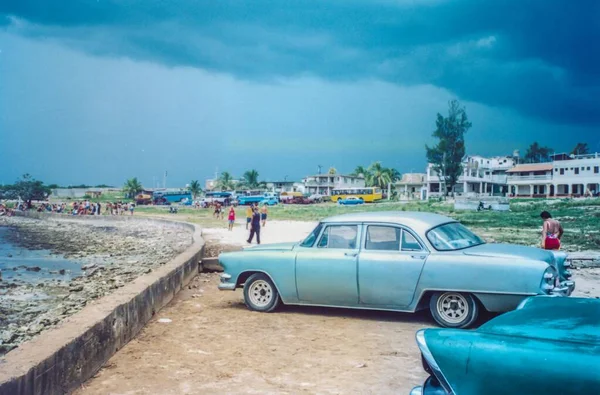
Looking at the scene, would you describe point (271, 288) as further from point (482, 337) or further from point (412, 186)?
point (412, 186)

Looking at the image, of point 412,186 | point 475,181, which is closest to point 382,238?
point 475,181

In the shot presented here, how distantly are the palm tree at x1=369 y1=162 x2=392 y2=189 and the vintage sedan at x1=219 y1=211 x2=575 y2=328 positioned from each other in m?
91.2

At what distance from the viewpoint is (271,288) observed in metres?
7.12

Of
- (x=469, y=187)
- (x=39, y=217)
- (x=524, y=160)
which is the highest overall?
(x=524, y=160)

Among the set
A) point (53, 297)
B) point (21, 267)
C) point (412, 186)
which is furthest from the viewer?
point (412, 186)

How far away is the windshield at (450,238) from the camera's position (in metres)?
6.24

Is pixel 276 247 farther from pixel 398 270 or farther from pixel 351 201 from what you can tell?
pixel 351 201

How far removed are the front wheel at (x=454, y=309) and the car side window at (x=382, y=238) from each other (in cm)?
77

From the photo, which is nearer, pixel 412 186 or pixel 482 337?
pixel 482 337

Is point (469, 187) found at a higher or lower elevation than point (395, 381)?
higher

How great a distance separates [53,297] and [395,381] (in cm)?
896

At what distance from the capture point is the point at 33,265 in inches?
714

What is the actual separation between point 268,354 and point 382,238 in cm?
211

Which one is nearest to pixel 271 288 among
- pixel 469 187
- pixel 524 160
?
pixel 469 187
